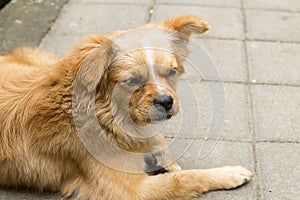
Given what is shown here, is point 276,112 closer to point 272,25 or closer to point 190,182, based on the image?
point 190,182

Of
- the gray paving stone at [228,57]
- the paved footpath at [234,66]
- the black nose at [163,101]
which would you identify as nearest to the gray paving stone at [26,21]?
the paved footpath at [234,66]

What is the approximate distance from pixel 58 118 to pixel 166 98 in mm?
823

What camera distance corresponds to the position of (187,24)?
4004 millimetres

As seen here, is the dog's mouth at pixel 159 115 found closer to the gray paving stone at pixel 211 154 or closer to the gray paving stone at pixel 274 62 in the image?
the gray paving stone at pixel 211 154

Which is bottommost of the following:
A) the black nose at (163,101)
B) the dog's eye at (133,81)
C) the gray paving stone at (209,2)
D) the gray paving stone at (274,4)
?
the black nose at (163,101)

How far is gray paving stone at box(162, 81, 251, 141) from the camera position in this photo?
4.82m

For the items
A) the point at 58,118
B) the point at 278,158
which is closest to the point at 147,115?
the point at 58,118

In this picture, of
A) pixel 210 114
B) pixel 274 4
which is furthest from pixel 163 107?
pixel 274 4

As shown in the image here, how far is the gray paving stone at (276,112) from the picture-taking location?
4.77m

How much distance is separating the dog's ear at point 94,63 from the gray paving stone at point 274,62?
7.83 feet

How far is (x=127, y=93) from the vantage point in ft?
12.2

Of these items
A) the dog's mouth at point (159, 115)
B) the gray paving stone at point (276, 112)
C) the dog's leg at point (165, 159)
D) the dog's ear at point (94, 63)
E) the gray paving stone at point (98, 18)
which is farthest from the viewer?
the gray paving stone at point (98, 18)

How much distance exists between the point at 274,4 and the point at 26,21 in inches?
134

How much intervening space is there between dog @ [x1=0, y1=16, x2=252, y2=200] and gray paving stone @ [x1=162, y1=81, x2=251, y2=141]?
637 mm
